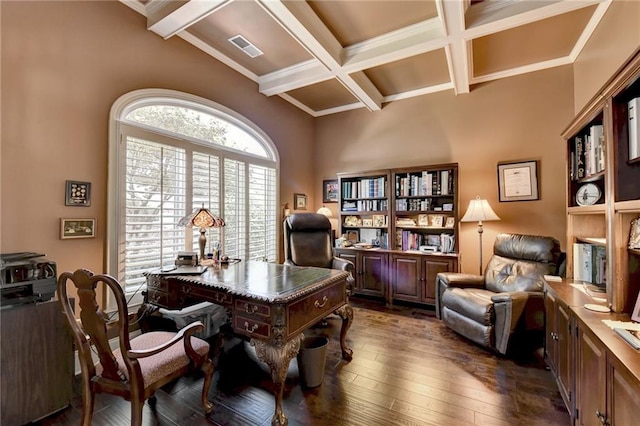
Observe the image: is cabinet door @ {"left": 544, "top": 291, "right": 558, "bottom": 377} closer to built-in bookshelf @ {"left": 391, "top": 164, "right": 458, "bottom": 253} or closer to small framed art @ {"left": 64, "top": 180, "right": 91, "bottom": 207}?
built-in bookshelf @ {"left": 391, "top": 164, "right": 458, "bottom": 253}

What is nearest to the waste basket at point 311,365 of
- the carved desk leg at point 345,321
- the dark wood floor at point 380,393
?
the dark wood floor at point 380,393

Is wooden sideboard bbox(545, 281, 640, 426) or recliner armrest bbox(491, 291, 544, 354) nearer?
wooden sideboard bbox(545, 281, 640, 426)

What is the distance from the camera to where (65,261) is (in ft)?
7.18

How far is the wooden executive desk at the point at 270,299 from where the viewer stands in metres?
1.67

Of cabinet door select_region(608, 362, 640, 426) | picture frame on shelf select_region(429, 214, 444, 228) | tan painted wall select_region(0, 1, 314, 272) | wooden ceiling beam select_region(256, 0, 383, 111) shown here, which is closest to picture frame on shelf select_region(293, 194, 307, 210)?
wooden ceiling beam select_region(256, 0, 383, 111)

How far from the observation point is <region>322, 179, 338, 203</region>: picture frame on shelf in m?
5.03

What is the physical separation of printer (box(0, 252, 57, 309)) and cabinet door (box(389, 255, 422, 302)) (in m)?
3.59

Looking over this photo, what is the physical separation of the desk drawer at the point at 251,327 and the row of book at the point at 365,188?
303 cm

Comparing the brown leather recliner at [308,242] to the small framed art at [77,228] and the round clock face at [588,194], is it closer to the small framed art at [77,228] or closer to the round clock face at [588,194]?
the small framed art at [77,228]

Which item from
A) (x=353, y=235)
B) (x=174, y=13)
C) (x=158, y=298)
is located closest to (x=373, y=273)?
(x=353, y=235)

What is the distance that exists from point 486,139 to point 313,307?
3.51m

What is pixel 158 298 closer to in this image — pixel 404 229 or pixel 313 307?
pixel 313 307

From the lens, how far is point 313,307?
6.32 ft

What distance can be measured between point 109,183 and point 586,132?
399 centimetres
